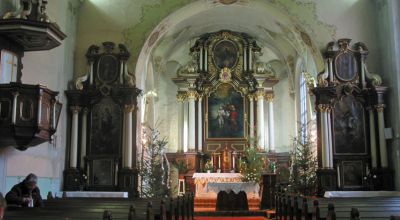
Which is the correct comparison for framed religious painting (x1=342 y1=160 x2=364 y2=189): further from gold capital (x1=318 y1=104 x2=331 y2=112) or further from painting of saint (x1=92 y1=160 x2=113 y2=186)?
painting of saint (x1=92 y1=160 x2=113 y2=186)

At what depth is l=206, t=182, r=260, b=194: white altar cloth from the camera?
16375mm

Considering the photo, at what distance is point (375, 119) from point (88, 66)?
356 inches

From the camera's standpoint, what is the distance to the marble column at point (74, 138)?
51.9 ft

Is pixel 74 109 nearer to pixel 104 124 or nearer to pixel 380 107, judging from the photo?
pixel 104 124

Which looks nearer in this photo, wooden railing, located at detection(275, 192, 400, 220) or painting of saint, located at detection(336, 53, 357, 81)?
wooden railing, located at detection(275, 192, 400, 220)

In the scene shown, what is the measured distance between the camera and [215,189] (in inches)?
651

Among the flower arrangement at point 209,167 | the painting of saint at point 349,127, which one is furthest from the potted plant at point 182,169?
the painting of saint at point 349,127

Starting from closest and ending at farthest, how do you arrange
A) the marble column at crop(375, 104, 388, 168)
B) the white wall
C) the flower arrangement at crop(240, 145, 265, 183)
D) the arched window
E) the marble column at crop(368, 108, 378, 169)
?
1. the white wall
2. the marble column at crop(375, 104, 388, 168)
3. the marble column at crop(368, 108, 378, 169)
4. the flower arrangement at crop(240, 145, 265, 183)
5. the arched window

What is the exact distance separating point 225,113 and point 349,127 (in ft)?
25.4

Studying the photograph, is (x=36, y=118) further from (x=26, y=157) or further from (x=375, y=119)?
(x=375, y=119)

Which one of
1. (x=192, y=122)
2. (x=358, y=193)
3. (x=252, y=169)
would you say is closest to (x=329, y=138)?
(x=358, y=193)

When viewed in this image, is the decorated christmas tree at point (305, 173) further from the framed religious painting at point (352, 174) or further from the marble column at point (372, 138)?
the marble column at point (372, 138)

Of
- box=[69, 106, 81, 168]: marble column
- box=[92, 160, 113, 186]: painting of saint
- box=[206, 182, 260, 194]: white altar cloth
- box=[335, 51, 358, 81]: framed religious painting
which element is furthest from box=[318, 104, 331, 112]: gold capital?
box=[69, 106, 81, 168]: marble column

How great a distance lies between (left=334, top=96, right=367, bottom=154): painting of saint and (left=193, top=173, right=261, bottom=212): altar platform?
9.96ft
